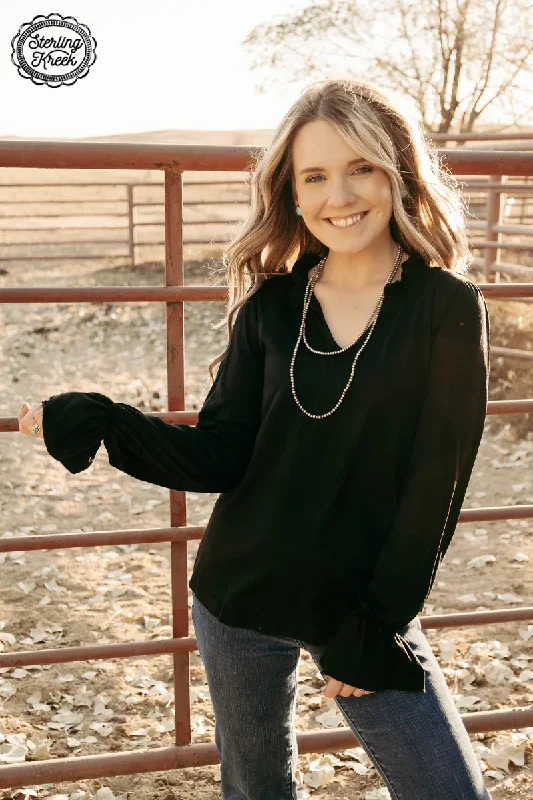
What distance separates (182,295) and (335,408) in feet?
2.05

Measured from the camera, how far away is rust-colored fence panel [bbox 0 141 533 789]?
2.04 metres

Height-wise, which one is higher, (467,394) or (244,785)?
(467,394)

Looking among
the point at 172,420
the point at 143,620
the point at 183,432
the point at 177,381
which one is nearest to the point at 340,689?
the point at 183,432

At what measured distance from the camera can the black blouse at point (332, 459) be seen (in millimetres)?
1601

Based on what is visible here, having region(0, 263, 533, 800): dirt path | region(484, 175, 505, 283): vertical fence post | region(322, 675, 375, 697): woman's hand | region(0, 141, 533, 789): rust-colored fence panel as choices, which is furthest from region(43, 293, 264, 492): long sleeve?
region(484, 175, 505, 283): vertical fence post

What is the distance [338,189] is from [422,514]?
2.00ft

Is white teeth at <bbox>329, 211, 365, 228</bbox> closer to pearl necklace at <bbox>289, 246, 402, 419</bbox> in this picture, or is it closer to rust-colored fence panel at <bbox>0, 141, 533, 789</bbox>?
pearl necklace at <bbox>289, 246, 402, 419</bbox>

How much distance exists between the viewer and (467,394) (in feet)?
5.24

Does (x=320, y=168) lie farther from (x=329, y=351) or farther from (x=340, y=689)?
(x=340, y=689)

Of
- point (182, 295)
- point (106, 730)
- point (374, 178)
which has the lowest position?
point (106, 730)

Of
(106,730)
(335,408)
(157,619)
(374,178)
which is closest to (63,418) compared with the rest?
(335,408)

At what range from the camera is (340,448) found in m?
1.68

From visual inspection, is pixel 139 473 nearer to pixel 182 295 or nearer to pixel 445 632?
pixel 182 295

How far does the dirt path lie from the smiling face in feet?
1.59
